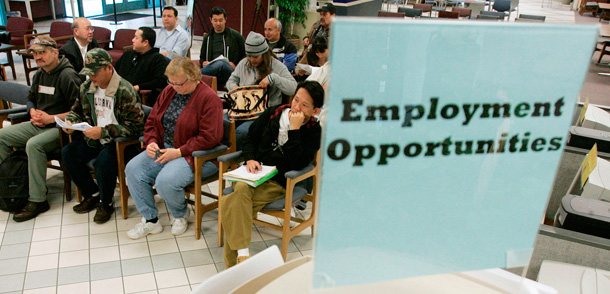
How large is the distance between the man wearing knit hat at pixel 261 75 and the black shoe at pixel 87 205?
1.22 m

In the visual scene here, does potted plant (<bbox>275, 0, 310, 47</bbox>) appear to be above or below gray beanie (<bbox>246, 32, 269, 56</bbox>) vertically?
above

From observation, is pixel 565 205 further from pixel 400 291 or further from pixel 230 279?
pixel 230 279

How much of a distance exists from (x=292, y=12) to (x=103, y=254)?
23.4 feet

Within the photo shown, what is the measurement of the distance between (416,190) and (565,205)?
146 cm

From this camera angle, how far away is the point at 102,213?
131 inches

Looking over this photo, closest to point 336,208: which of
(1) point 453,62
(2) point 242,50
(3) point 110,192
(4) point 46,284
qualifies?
(1) point 453,62

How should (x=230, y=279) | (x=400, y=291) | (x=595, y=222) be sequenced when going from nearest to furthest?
(x=400, y=291)
(x=230, y=279)
(x=595, y=222)

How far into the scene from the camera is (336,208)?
2.79 feet

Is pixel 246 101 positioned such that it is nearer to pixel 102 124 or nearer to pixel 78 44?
pixel 102 124

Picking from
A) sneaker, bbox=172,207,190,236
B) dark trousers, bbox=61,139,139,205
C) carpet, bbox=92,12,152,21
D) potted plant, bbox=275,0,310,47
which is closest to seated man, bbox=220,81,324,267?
sneaker, bbox=172,207,190,236

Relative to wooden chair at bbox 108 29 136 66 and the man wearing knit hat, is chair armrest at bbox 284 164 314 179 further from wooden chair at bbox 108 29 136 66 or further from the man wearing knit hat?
wooden chair at bbox 108 29 136 66

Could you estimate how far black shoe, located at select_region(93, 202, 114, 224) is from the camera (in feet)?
10.9

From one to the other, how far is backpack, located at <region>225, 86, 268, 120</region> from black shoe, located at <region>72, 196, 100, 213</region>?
128 centimetres

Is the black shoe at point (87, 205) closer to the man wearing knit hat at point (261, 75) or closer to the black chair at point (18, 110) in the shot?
the black chair at point (18, 110)
